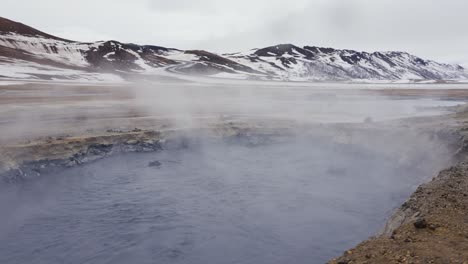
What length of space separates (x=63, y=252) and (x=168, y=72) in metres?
78.9

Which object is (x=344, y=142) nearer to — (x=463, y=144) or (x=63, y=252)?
(x=463, y=144)

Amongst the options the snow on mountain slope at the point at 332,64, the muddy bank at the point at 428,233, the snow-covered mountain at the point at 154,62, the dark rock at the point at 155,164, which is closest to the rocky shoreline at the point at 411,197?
the muddy bank at the point at 428,233

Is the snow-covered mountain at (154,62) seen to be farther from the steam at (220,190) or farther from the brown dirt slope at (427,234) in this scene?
the brown dirt slope at (427,234)

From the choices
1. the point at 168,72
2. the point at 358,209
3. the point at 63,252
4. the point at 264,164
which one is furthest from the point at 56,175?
the point at 168,72

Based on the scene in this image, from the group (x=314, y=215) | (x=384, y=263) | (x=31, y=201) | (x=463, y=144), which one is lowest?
(x=31, y=201)

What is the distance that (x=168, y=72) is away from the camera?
85500mm

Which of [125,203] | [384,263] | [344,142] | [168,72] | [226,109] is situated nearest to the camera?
[384,263]

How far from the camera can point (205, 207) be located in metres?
11.3

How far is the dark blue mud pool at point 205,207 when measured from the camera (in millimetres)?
8750

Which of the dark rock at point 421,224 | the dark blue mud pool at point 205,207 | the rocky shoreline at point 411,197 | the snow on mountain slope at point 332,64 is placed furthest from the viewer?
the snow on mountain slope at point 332,64

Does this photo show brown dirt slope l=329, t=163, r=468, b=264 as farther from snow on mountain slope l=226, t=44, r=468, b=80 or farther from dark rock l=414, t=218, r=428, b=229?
snow on mountain slope l=226, t=44, r=468, b=80

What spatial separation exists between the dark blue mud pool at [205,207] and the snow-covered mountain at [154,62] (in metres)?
44.3

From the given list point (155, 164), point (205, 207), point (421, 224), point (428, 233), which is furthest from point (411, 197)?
point (155, 164)

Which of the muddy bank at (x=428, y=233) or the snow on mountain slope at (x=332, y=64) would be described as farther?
the snow on mountain slope at (x=332, y=64)
